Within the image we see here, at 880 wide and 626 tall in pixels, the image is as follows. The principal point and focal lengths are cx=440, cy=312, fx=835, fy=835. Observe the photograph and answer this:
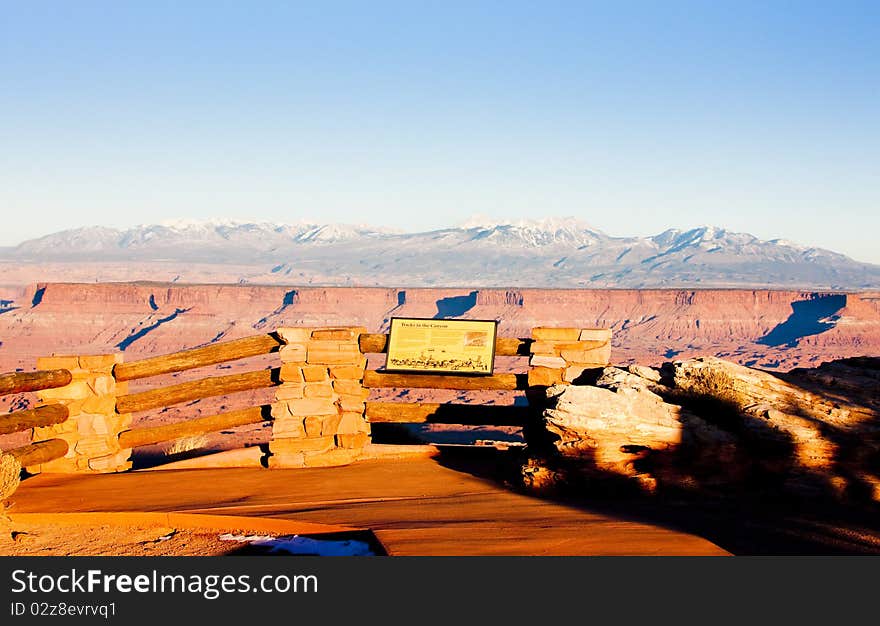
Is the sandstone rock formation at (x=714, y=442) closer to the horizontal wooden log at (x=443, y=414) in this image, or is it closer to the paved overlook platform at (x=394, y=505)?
the paved overlook platform at (x=394, y=505)

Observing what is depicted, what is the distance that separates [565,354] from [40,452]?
613 centimetres

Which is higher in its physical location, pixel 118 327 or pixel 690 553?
pixel 690 553

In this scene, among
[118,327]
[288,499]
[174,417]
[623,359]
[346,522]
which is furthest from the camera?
[118,327]

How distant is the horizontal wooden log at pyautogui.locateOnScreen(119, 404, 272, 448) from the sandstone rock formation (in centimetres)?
386

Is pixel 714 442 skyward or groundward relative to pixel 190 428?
skyward

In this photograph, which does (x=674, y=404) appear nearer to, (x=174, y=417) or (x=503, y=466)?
(x=503, y=466)

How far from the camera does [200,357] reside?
411 inches

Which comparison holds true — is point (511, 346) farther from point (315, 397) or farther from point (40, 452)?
point (40, 452)

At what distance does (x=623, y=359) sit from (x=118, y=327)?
6434 cm

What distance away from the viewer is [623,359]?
78.4m

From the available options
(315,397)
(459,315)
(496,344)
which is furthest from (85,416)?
(459,315)

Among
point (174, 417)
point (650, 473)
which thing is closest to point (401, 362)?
point (650, 473)

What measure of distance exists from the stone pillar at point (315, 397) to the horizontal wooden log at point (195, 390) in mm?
312

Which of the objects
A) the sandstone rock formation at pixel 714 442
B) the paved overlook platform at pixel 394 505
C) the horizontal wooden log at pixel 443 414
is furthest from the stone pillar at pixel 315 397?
the sandstone rock formation at pixel 714 442
